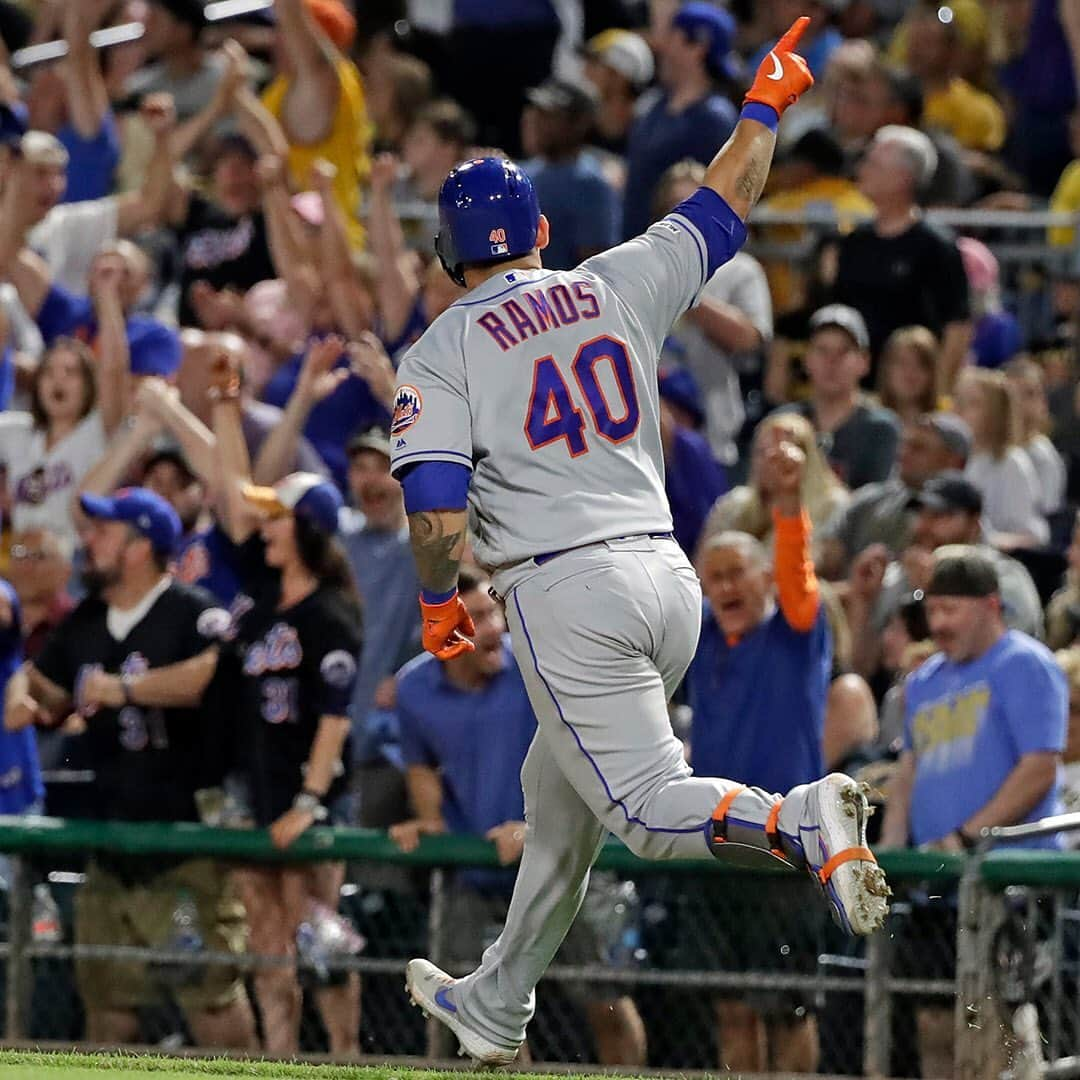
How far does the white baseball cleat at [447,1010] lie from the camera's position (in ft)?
18.6

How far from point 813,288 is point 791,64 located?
5385 millimetres

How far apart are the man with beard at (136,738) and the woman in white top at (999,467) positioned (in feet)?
11.4

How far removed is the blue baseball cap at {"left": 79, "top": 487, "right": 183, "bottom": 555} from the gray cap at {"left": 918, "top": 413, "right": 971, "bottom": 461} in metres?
3.02

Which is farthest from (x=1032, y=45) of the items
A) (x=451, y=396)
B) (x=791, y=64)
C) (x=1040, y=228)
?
(x=451, y=396)

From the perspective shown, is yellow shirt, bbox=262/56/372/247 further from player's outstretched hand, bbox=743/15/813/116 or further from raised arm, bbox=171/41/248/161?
player's outstretched hand, bbox=743/15/813/116

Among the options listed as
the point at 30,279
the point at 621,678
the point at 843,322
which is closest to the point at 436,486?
the point at 621,678

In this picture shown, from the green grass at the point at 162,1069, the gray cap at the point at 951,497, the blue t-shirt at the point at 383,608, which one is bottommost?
the green grass at the point at 162,1069

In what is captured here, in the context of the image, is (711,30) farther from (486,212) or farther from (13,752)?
(486,212)

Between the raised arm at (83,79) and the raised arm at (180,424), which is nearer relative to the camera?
the raised arm at (180,424)

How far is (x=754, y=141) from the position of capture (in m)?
5.79

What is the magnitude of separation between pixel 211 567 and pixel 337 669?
1400mm

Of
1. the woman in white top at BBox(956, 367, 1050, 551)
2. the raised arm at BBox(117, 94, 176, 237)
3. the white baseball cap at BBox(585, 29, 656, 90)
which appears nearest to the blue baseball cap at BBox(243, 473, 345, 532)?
the woman in white top at BBox(956, 367, 1050, 551)

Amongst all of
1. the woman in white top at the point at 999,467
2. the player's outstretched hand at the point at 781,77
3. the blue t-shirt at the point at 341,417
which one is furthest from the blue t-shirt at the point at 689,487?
the player's outstretched hand at the point at 781,77

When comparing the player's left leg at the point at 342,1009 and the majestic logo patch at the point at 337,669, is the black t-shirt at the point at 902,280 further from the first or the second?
the player's left leg at the point at 342,1009
